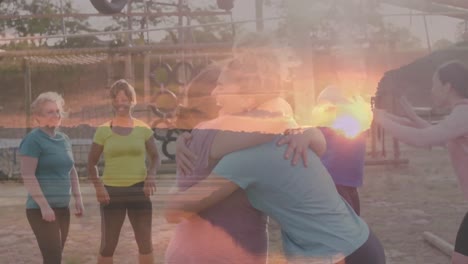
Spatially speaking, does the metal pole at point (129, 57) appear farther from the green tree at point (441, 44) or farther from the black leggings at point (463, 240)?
the black leggings at point (463, 240)

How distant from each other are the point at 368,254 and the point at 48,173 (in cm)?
93

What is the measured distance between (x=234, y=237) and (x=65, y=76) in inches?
31.8

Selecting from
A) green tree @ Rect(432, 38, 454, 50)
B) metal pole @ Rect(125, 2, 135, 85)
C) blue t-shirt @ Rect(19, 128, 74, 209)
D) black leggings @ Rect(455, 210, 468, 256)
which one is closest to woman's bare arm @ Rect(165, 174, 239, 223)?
metal pole @ Rect(125, 2, 135, 85)

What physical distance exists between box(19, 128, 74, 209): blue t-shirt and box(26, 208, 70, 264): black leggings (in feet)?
0.08

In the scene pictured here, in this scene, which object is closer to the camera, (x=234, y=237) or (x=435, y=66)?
(x=234, y=237)

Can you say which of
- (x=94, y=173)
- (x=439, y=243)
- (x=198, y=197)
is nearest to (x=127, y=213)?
(x=94, y=173)

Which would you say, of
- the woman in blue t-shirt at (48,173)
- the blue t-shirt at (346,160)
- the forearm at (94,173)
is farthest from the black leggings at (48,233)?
the blue t-shirt at (346,160)

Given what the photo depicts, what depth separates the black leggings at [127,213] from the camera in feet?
5.29

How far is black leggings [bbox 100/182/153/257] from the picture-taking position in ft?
5.29

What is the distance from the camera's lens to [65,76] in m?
1.44

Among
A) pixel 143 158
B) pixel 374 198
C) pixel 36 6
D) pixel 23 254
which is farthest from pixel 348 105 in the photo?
pixel 374 198

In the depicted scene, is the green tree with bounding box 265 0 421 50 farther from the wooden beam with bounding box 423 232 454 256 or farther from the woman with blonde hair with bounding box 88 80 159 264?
the wooden beam with bounding box 423 232 454 256

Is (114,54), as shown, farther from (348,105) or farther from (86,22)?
(348,105)

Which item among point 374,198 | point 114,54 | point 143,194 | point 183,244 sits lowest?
point 374,198
